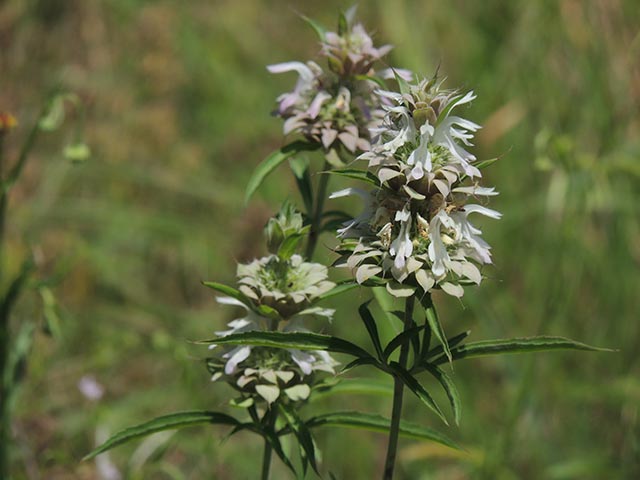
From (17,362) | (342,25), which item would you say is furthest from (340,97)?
(17,362)

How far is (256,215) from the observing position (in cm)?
385

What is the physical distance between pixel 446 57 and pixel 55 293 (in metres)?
2.52

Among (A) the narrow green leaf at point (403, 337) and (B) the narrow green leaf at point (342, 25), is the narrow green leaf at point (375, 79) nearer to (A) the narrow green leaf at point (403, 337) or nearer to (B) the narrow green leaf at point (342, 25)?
(B) the narrow green leaf at point (342, 25)

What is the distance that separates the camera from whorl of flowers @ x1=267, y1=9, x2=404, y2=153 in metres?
1.72

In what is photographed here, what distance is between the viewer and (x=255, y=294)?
149cm

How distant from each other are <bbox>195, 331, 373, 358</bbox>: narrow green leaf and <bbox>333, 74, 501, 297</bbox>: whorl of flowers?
0.44ft

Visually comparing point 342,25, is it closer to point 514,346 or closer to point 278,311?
point 278,311

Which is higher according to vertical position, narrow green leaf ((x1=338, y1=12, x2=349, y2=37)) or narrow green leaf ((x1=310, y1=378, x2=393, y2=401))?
narrow green leaf ((x1=338, y1=12, x2=349, y2=37))

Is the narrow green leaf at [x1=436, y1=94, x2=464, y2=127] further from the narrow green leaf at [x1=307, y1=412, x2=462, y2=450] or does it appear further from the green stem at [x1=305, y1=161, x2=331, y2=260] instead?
the narrow green leaf at [x1=307, y1=412, x2=462, y2=450]

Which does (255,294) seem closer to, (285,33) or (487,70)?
(487,70)

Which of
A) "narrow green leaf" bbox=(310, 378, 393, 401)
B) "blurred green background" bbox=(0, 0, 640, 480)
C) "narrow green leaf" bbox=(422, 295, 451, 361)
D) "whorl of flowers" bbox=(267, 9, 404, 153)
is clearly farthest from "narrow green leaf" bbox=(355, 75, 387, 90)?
"blurred green background" bbox=(0, 0, 640, 480)

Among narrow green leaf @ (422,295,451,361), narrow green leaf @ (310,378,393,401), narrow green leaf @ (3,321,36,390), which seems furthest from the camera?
narrow green leaf @ (3,321,36,390)

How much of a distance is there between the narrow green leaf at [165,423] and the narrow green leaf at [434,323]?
0.44m

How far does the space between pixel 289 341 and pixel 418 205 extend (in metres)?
0.30
